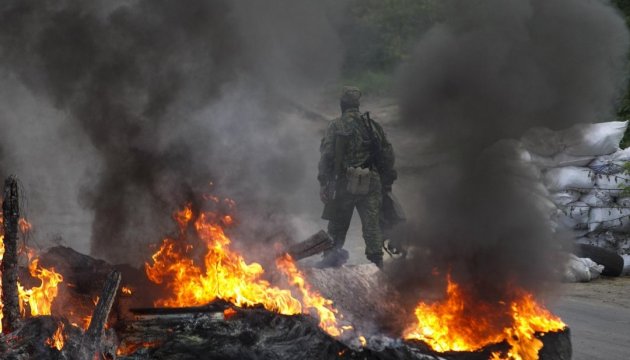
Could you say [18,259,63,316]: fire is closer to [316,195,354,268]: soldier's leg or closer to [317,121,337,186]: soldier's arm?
[316,195,354,268]: soldier's leg

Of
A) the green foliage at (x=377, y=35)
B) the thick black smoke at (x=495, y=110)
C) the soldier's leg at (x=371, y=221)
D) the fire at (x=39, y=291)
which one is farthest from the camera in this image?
the green foliage at (x=377, y=35)

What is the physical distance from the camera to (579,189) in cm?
959

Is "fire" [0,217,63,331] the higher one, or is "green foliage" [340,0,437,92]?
"green foliage" [340,0,437,92]

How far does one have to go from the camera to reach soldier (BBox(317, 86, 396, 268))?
21.7ft

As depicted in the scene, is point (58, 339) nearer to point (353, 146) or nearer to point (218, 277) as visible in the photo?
point (218, 277)

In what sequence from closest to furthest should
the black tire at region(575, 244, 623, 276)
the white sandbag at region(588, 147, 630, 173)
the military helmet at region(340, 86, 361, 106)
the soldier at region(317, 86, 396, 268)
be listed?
the soldier at region(317, 86, 396, 268)
the military helmet at region(340, 86, 361, 106)
the black tire at region(575, 244, 623, 276)
the white sandbag at region(588, 147, 630, 173)

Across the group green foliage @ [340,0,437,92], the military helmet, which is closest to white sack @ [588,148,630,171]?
the military helmet

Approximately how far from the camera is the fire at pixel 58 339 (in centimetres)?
355

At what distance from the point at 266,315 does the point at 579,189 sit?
708cm

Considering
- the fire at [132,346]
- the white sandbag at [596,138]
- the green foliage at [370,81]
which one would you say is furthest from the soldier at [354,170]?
the green foliage at [370,81]

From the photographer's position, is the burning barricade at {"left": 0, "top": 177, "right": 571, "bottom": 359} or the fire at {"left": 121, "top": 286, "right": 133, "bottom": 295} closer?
the burning barricade at {"left": 0, "top": 177, "right": 571, "bottom": 359}

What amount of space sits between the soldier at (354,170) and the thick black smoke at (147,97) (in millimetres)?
586

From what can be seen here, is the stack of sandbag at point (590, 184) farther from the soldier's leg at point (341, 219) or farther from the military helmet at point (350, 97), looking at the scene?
the soldier's leg at point (341, 219)

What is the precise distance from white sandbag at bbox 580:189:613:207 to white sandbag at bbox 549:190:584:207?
145mm
